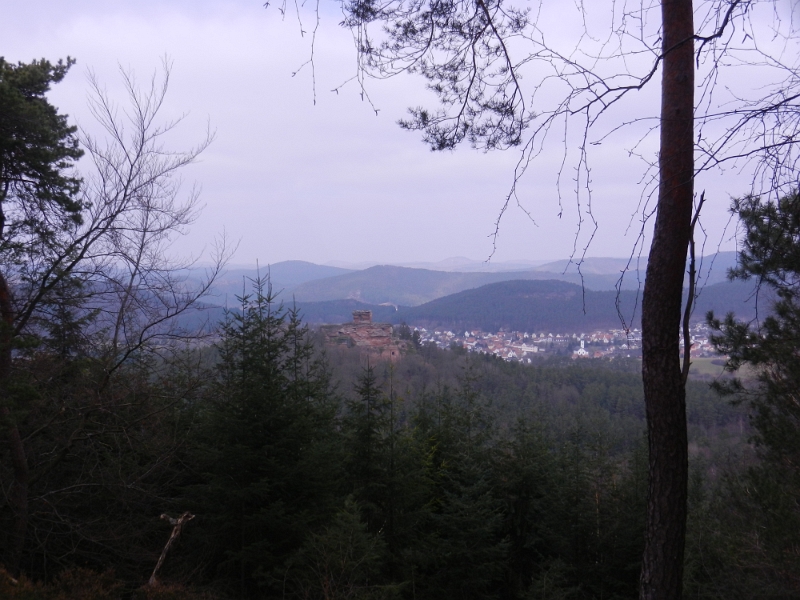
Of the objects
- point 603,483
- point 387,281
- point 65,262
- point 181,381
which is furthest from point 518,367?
point 387,281

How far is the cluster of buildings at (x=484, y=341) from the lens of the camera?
37562 millimetres

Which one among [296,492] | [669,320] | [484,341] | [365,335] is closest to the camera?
[669,320]

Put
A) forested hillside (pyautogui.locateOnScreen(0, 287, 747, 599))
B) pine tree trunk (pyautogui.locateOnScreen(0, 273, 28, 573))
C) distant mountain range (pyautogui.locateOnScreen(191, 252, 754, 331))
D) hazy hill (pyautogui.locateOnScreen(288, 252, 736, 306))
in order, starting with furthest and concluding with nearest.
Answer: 1. hazy hill (pyautogui.locateOnScreen(288, 252, 736, 306))
2. distant mountain range (pyautogui.locateOnScreen(191, 252, 754, 331))
3. forested hillside (pyautogui.locateOnScreen(0, 287, 747, 599))
4. pine tree trunk (pyautogui.locateOnScreen(0, 273, 28, 573))

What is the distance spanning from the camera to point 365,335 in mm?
37969

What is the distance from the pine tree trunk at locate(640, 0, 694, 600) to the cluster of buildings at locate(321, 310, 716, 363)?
30816mm

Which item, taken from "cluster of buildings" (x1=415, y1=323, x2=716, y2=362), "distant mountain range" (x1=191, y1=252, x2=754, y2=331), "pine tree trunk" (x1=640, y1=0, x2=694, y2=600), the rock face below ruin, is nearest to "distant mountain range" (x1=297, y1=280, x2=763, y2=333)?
"distant mountain range" (x1=191, y1=252, x2=754, y2=331)

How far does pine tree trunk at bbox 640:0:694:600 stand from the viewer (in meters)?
2.96

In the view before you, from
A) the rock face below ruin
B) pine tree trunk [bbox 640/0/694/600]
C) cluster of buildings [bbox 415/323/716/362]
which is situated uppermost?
pine tree trunk [bbox 640/0/694/600]

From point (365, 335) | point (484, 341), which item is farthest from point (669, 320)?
point (484, 341)

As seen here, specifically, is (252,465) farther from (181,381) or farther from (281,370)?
(181,381)

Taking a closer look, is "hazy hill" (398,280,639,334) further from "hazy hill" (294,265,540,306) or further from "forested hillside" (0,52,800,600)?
"forested hillside" (0,52,800,600)

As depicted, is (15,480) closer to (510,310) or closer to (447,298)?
(510,310)

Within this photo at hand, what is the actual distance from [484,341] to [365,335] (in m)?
26.3

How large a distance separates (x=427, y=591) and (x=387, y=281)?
89.8m
